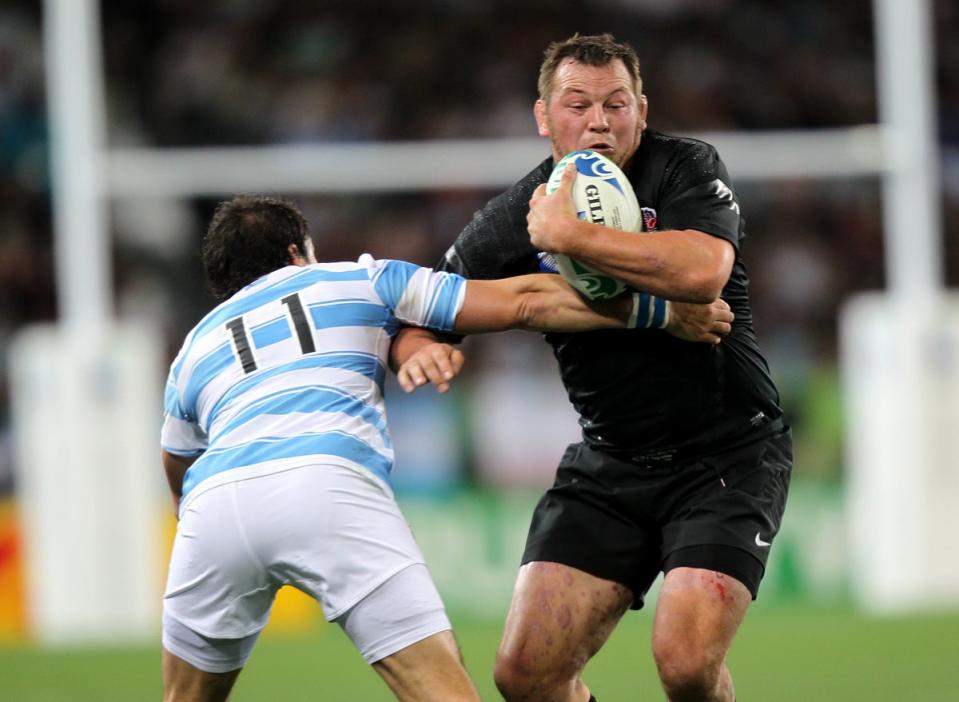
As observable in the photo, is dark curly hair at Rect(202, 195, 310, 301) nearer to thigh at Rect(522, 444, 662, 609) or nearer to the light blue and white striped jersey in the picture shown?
the light blue and white striped jersey

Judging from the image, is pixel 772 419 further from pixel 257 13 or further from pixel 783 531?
pixel 257 13

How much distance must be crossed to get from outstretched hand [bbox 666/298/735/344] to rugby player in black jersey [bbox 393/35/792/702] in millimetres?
24

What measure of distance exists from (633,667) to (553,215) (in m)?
4.50

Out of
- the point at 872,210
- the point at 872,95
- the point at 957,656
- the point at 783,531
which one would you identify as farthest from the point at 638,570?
the point at 872,95

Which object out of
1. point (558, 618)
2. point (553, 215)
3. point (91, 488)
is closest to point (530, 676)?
point (558, 618)

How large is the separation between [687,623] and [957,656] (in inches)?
162

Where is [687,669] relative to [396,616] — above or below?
below

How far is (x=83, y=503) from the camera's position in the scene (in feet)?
36.1

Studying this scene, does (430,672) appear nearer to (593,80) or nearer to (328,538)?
(328,538)

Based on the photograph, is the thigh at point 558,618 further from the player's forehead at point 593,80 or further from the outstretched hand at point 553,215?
the player's forehead at point 593,80

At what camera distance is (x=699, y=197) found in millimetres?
4938

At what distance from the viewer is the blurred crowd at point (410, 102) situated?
45.0 ft

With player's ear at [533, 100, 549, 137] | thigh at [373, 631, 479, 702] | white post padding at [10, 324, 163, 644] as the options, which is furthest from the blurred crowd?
thigh at [373, 631, 479, 702]

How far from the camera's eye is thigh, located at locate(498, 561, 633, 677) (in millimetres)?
5125
